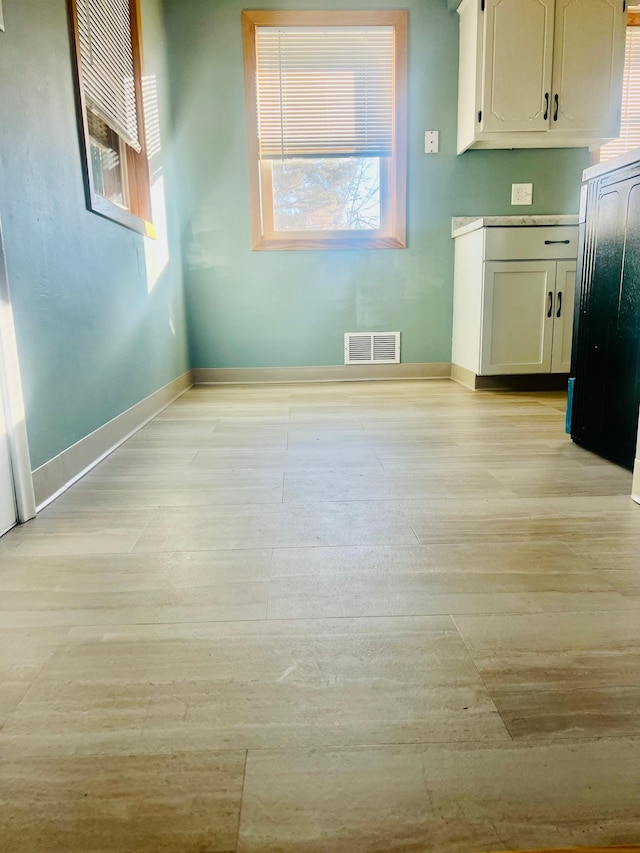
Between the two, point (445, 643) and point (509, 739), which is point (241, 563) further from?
point (509, 739)

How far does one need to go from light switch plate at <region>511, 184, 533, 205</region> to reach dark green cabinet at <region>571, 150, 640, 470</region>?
1.82 metres

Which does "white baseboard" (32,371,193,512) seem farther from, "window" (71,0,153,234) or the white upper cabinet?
the white upper cabinet

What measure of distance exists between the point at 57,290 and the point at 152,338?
3.57 ft

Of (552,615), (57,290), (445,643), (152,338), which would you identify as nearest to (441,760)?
(445,643)

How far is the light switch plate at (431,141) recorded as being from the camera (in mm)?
3473

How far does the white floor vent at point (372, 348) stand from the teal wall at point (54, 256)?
1640mm

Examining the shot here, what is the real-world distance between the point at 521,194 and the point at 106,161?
8.29 ft

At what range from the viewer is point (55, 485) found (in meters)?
1.59

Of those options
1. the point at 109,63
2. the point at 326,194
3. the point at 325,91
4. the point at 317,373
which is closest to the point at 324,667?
the point at 109,63

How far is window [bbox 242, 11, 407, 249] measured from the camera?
11.0ft

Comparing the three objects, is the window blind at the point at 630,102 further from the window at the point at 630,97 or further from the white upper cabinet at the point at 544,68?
the white upper cabinet at the point at 544,68

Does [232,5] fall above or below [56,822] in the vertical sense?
above

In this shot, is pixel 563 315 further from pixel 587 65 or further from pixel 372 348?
pixel 587 65

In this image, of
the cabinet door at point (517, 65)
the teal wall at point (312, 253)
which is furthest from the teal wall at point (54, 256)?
the cabinet door at point (517, 65)
